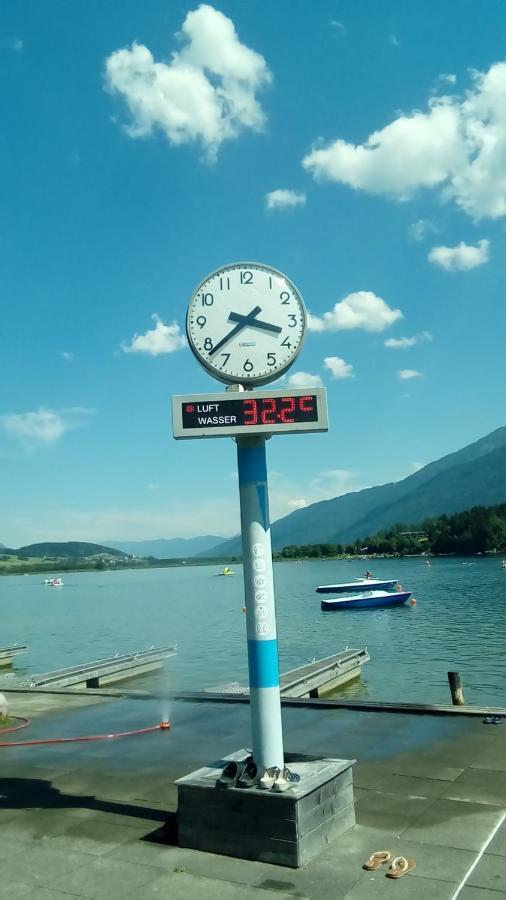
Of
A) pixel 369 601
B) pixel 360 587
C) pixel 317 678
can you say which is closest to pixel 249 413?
pixel 317 678

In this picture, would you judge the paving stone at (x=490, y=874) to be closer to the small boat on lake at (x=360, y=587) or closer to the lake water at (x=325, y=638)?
the lake water at (x=325, y=638)

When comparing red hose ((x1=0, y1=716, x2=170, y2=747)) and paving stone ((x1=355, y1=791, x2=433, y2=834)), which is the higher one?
paving stone ((x1=355, y1=791, x2=433, y2=834))

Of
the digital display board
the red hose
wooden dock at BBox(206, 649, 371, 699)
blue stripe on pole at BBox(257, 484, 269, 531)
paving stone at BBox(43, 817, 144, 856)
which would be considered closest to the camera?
paving stone at BBox(43, 817, 144, 856)

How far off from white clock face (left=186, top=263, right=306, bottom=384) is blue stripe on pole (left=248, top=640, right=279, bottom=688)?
311 cm

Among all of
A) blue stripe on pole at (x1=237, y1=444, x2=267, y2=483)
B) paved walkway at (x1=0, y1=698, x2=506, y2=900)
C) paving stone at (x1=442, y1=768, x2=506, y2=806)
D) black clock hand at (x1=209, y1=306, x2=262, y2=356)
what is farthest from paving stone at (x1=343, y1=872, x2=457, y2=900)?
black clock hand at (x1=209, y1=306, x2=262, y2=356)

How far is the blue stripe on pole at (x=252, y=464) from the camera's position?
8.77m

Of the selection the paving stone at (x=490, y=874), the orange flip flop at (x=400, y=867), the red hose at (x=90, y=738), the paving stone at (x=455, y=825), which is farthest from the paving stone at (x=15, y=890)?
the red hose at (x=90, y=738)

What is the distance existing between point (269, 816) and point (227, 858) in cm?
66

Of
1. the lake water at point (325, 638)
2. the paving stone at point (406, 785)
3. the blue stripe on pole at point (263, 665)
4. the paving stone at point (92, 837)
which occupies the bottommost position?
the lake water at point (325, 638)

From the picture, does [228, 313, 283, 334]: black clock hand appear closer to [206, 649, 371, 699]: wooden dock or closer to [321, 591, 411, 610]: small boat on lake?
[206, 649, 371, 699]: wooden dock

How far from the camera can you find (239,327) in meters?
8.91

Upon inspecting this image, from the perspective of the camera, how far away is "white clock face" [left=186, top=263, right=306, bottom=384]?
8898 millimetres

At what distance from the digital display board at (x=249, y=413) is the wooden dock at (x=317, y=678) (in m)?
14.0

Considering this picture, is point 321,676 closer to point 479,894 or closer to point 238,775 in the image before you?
point 238,775
